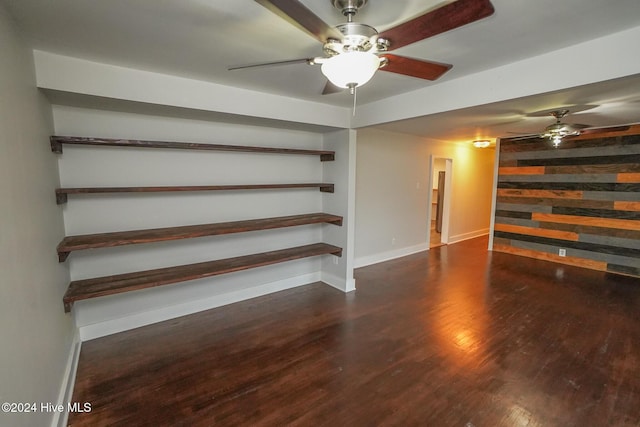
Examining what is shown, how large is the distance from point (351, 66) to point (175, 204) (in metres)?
2.40

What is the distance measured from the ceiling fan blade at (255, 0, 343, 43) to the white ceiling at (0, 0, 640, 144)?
0.31 metres

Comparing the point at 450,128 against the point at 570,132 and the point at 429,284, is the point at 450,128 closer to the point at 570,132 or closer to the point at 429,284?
the point at 570,132

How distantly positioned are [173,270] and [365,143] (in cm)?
330

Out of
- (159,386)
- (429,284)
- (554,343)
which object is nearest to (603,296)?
(554,343)

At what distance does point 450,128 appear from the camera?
4.39m

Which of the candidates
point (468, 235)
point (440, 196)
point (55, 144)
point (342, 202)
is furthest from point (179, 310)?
point (440, 196)

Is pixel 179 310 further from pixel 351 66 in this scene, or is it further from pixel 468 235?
pixel 468 235

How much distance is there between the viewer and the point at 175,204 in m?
3.00

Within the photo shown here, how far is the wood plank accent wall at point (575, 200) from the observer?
14.8ft

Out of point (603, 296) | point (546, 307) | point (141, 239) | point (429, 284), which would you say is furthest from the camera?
point (429, 284)

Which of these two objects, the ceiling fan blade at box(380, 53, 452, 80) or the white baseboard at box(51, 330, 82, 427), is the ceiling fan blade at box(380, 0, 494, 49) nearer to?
the ceiling fan blade at box(380, 53, 452, 80)

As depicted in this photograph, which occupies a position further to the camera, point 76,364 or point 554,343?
point 554,343

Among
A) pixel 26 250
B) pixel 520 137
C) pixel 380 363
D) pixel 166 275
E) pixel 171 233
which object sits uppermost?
pixel 520 137

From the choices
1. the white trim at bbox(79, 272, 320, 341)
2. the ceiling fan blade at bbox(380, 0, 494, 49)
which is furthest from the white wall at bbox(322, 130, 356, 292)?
the ceiling fan blade at bbox(380, 0, 494, 49)
